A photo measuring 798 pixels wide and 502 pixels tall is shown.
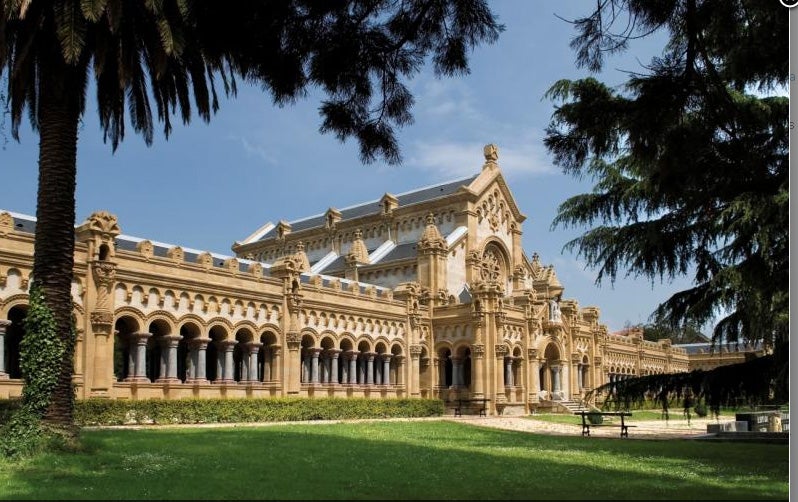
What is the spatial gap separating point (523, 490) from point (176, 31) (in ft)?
38.7

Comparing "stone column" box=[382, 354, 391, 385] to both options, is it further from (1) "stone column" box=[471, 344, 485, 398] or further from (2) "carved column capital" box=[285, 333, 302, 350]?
(2) "carved column capital" box=[285, 333, 302, 350]

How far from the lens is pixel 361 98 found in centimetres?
1204

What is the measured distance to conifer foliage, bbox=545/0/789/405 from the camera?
1077cm

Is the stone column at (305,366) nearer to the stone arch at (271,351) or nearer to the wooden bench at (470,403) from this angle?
the stone arch at (271,351)

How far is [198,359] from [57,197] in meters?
23.4

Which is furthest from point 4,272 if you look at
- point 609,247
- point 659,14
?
point 659,14

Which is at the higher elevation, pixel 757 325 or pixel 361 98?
pixel 361 98

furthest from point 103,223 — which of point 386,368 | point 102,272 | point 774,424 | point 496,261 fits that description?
point 496,261

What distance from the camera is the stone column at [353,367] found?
50.9 m

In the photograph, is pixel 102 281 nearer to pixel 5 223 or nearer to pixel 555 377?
pixel 5 223

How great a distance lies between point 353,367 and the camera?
167 feet

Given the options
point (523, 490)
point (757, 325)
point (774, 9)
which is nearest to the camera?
point (774, 9)

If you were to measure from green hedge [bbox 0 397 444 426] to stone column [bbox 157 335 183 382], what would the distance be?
364 centimetres

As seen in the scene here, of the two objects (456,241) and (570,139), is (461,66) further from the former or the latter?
(456,241)
